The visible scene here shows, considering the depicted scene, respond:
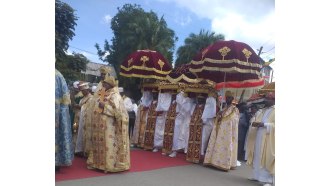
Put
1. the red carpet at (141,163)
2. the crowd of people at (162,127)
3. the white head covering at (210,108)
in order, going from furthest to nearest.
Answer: the white head covering at (210,108), the crowd of people at (162,127), the red carpet at (141,163)

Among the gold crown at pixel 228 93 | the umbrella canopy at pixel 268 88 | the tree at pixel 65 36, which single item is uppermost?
the tree at pixel 65 36

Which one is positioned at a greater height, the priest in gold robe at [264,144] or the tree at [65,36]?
the tree at [65,36]

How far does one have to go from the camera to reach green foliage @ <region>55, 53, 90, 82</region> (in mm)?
2500

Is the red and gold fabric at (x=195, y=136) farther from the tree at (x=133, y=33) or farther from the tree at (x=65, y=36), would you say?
the tree at (x=65, y=36)

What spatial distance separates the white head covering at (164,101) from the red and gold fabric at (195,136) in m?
0.75

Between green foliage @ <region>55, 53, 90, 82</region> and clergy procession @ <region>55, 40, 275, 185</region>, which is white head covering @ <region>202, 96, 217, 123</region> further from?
green foliage @ <region>55, 53, 90, 82</region>

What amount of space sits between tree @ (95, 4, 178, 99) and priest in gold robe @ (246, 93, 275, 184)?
4.78 ft

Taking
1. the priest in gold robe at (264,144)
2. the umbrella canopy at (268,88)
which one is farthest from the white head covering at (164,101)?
the umbrella canopy at (268,88)

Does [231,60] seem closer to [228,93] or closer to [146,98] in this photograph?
[228,93]

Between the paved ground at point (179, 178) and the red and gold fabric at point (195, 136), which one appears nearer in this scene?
the paved ground at point (179, 178)

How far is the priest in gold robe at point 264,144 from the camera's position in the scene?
154 inches

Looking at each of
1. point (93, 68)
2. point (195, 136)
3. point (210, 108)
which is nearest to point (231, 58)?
point (210, 108)
